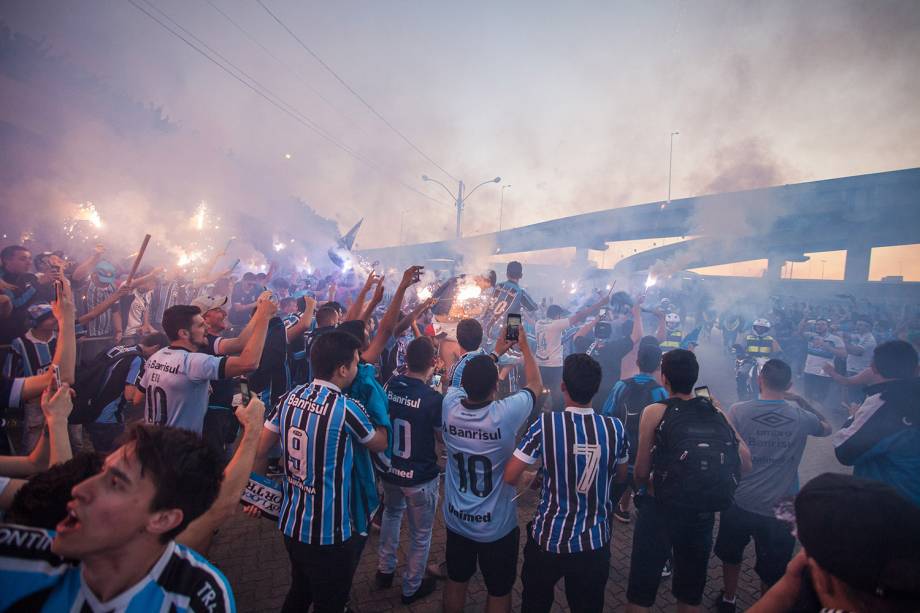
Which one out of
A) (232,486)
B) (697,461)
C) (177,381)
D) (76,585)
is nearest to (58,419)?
(232,486)

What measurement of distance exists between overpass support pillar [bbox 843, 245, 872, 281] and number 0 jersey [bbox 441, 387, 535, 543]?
39470mm

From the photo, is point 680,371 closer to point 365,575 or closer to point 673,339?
point 365,575

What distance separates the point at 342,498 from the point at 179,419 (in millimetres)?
1983

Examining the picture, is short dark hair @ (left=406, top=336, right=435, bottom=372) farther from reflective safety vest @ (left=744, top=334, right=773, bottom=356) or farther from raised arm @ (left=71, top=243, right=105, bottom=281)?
reflective safety vest @ (left=744, top=334, right=773, bottom=356)

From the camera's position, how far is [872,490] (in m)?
1.38

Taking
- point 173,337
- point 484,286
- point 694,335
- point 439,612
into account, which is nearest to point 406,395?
point 439,612

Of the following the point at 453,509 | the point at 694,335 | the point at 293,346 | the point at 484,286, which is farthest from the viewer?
the point at 694,335

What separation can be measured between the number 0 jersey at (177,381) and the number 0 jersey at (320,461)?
1241 mm

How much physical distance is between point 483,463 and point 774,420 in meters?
2.81

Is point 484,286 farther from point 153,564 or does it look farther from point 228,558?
point 153,564

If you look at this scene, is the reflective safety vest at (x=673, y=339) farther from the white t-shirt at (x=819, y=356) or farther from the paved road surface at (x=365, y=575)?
the paved road surface at (x=365, y=575)

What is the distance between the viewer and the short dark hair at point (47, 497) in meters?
1.49

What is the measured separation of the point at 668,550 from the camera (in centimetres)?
316

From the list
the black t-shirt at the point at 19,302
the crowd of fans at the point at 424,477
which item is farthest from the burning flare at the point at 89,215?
the crowd of fans at the point at 424,477
